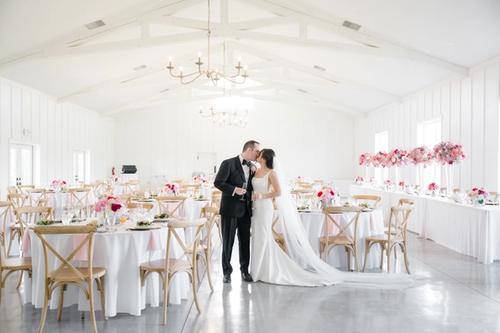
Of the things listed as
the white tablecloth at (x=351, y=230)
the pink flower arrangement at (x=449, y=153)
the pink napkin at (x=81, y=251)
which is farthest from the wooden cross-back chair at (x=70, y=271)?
the pink flower arrangement at (x=449, y=153)

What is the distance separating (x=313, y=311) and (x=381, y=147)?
42.5ft

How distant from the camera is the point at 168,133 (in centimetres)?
1972

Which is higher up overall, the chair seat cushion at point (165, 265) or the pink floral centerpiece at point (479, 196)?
the pink floral centerpiece at point (479, 196)

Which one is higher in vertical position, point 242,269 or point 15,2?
point 15,2

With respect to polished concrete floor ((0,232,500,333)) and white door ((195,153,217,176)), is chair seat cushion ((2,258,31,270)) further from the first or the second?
white door ((195,153,217,176))

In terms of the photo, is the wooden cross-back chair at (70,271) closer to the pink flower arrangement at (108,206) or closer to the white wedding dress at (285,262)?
the pink flower arrangement at (108,206)

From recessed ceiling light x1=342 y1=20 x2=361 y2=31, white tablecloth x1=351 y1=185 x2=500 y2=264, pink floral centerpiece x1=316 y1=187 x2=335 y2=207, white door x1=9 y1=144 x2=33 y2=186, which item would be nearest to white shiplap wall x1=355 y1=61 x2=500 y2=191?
white tablecloth x1=351 y1=185 x2=500 y2=264

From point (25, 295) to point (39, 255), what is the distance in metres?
0.64

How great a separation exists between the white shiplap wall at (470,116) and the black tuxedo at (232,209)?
18.3ft

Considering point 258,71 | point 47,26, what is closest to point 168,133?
point 258,71

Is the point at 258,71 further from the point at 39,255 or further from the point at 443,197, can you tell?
the point at 39,255

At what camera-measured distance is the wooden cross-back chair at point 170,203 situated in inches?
300

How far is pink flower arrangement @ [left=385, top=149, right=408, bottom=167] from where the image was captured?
11.5 meters

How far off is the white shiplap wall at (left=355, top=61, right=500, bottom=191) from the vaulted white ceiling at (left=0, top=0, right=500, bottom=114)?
0.37 metres
